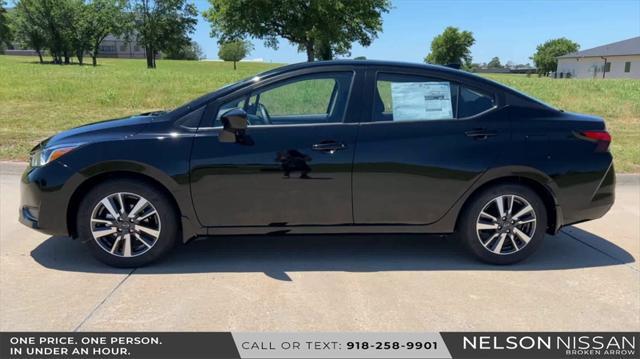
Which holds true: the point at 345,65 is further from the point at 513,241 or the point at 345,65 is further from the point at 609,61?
the point at 609,61

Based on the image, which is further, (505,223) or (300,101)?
(300,101)

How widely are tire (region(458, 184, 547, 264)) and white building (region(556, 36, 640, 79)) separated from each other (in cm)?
7389

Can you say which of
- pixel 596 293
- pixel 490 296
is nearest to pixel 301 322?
pixel 490 296

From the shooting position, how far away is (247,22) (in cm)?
4500

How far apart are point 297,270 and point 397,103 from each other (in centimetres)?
153

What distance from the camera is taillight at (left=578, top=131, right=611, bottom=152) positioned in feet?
13.5

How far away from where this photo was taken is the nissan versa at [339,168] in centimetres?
390

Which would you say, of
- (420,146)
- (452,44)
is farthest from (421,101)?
(452,44)

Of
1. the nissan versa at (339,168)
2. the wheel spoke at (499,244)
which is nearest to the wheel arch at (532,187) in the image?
the nissan versa at (339,168)

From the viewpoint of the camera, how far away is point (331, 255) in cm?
446

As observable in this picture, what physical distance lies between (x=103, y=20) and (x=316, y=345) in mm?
81859

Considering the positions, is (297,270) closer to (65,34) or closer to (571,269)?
(571,269)

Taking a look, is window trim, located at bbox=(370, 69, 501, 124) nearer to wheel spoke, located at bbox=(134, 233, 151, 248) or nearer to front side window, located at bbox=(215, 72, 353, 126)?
front side window, located at bbox=(215, 72, 353, 126)

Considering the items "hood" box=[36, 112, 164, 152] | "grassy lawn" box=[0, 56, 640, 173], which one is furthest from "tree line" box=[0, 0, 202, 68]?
"hood" box=[36, 112, 164, 152]
